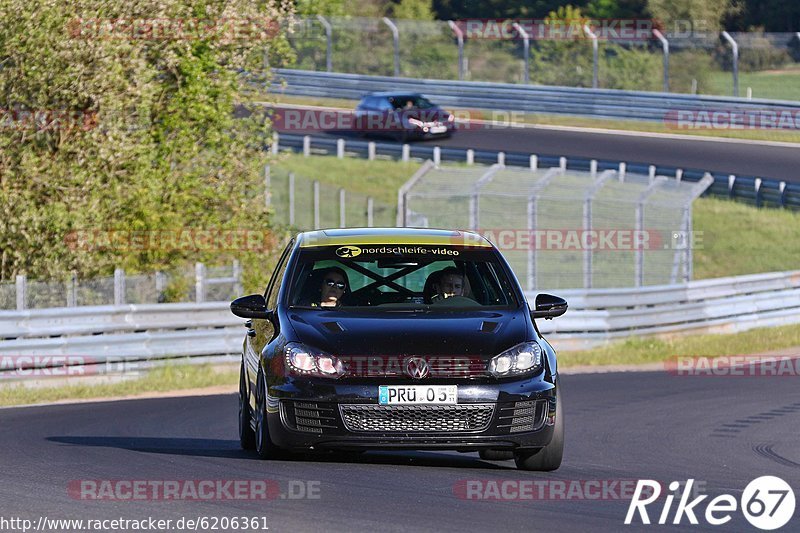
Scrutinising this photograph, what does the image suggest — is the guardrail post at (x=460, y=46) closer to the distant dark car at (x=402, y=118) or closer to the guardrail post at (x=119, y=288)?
the distant dark car at (x=402, y=118)

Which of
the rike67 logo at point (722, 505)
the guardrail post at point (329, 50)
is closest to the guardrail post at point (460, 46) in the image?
the guardrail post at point (329, 50)

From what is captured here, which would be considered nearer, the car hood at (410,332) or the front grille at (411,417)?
the front grille at (411,417)

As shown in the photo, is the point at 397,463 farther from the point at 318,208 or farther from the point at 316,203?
the point at 318,208

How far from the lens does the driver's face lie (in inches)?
388

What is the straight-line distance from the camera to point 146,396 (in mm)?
17109

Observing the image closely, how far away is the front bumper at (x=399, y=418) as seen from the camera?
28.7ft

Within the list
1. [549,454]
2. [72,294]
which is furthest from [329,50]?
[549,454]

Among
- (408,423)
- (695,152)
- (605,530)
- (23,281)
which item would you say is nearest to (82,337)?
(23,281)

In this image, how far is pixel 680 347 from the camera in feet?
74.2

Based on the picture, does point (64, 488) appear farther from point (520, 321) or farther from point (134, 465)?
point (520, 321)

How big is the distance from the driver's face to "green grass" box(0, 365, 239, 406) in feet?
24.8

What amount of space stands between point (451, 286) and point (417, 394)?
4.24ft

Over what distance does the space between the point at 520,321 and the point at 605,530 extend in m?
2.37

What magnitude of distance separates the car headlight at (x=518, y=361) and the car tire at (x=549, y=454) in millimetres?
260
